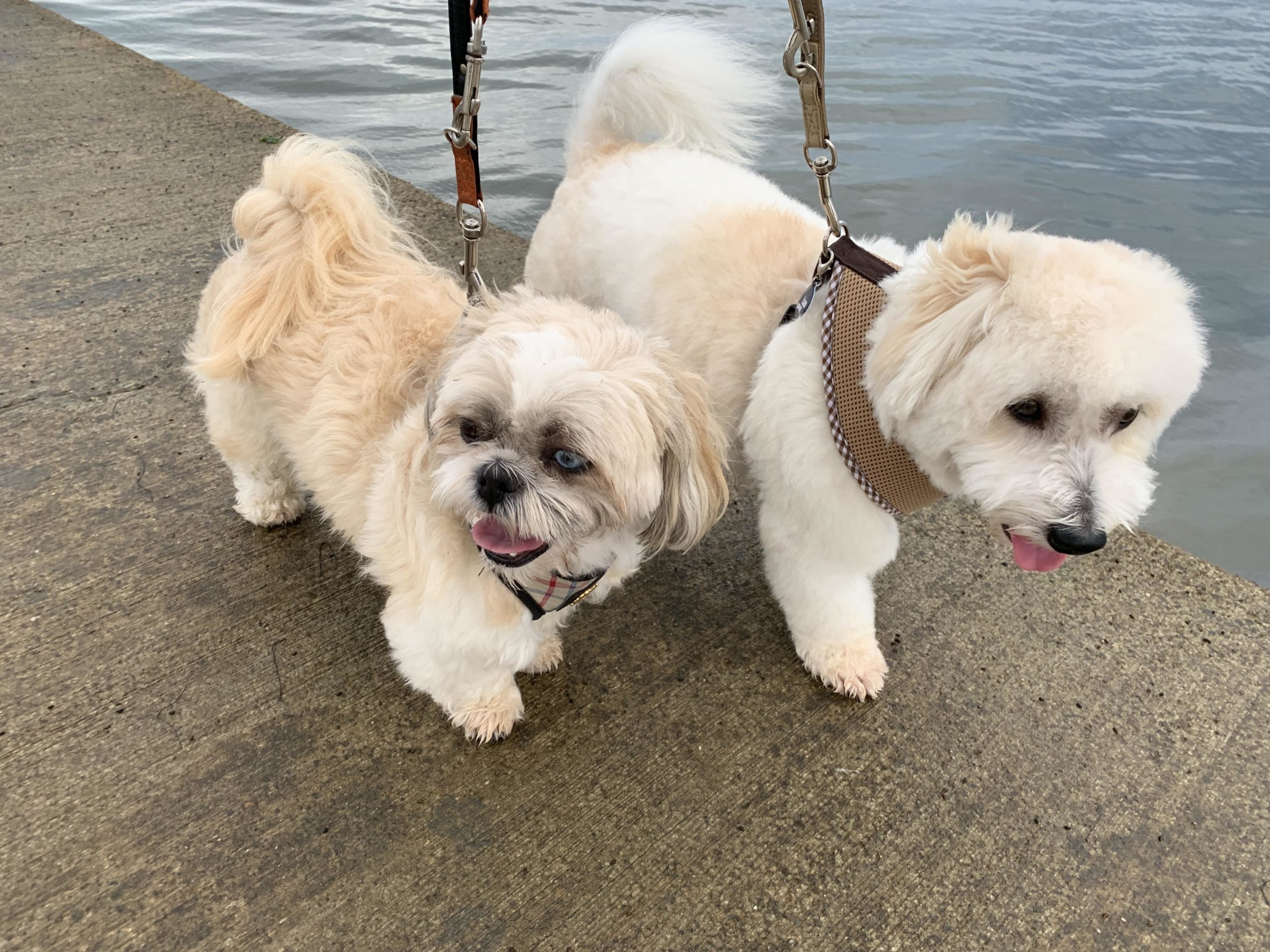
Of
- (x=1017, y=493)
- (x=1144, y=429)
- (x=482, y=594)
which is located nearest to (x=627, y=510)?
(x=482, y=594)

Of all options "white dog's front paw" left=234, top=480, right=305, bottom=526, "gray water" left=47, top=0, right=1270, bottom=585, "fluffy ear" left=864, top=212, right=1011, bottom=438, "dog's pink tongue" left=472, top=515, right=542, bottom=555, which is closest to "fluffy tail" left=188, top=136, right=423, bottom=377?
"white dog's front paw" left=234, top=480, right=305, bottom=526

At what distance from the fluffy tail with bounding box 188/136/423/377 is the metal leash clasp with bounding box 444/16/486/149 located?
40 cm

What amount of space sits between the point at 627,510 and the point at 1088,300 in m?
1.10

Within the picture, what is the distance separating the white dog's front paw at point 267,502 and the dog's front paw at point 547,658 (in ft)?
3.62

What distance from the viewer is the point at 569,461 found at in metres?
1.73

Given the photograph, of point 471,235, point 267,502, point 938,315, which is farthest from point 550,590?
point 267,502

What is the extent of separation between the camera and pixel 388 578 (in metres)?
2.14

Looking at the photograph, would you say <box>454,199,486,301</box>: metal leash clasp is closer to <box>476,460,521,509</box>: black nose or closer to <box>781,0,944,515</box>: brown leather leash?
<box>476,460,521,509</box>: black nose

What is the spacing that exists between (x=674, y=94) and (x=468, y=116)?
142cm

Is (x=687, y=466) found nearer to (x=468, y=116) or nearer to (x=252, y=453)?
(x=468, y=116)

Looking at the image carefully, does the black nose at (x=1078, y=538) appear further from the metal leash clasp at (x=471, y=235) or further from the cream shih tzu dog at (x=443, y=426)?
the metal leash clasp at (x=471, y=235)

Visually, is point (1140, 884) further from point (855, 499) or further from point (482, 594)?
point (482, 594)

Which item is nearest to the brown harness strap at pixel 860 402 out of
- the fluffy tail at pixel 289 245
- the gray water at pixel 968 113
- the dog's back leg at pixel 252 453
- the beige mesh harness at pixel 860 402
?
the beige mesh harness at pixel 860 402

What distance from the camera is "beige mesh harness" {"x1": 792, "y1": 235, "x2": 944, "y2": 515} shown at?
2117 millimetres
